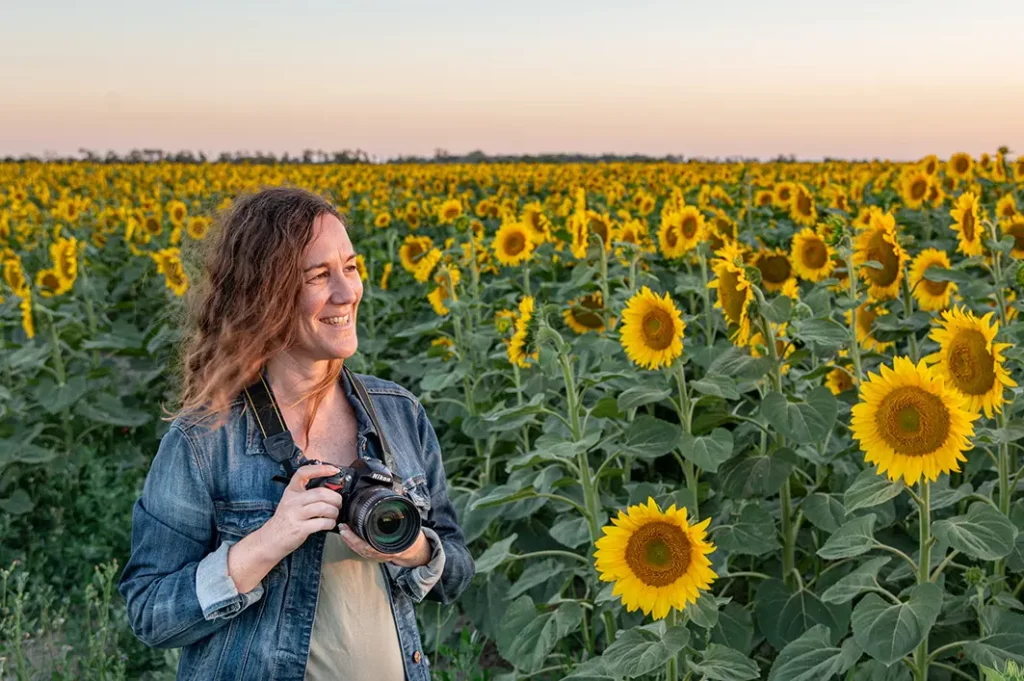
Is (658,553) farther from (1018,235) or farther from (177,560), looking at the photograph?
(1018,235)

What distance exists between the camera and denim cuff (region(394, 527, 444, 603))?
211cm

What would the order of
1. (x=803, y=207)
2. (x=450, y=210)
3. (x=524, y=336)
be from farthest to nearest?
(x=450, y=210), (x=803, y=207), (x=524, y=336)

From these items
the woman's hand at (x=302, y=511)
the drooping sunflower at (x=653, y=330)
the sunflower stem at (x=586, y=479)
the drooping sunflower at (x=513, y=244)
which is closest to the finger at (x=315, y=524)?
the woman's hand at (x=302, y=511)

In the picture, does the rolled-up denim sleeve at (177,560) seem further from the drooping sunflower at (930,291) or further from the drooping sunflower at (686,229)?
the drooping sunflower at (686,229)

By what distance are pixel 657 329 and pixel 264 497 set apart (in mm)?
1387

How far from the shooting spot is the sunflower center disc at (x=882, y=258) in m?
4.12

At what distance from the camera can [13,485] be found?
5805 millimetres

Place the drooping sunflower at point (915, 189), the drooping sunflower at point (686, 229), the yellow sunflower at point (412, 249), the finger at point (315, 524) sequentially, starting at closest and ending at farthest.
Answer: the finger at point (315, 524) < the drooping sunflower at point (686, 229) < the yellow sunflower at point (412, 249) < the drooping sunflower at point (915, 189)

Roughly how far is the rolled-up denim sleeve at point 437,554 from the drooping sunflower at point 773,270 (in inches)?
90.8

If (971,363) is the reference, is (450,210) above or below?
below

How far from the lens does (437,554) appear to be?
2.13 meters

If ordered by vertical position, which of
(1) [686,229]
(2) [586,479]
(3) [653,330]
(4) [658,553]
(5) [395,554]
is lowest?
(2) [586,479]

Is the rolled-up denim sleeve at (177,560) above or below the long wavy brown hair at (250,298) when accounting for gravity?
below

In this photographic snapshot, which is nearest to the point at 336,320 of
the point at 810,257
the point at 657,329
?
the point at 657,329
